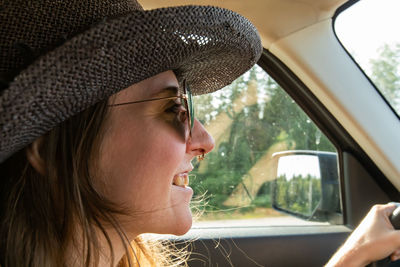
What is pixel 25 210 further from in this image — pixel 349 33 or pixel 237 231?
pixel 349 33

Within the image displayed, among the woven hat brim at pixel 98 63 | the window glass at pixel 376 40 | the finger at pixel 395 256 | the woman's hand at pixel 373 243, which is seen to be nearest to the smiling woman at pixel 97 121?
the woven hat brim at pixel 98 63

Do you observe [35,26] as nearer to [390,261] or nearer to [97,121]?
[97,121]

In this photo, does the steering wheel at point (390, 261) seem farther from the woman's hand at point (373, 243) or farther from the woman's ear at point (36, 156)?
the woman's ear at point (36, 156)

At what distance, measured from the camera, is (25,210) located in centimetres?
134

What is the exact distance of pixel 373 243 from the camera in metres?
1.83

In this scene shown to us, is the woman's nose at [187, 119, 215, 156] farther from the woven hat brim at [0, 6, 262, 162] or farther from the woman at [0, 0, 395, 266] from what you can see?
the woven hat brim at [0, 6, 262, 162]

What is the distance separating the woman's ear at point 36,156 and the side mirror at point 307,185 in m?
1.71

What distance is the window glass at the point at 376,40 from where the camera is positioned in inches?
92.9

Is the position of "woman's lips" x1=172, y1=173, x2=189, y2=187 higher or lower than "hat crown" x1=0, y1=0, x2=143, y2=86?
lower

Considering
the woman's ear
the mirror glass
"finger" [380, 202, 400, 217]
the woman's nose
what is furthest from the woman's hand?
the woman's ear

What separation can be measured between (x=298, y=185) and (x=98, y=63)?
2.08 meters

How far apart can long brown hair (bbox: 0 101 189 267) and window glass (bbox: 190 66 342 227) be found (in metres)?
1.16

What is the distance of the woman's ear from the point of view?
1.27 m

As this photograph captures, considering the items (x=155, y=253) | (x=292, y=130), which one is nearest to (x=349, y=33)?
(x=292, y=130)
